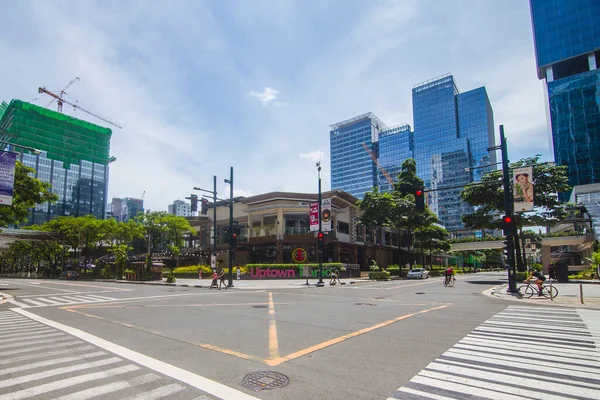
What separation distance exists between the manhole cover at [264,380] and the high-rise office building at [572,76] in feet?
419

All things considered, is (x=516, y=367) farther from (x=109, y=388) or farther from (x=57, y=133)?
(x=57, y=133)

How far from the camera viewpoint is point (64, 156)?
131500mm

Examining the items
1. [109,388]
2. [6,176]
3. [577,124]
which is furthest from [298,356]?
[577,124]

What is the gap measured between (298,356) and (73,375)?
373cm

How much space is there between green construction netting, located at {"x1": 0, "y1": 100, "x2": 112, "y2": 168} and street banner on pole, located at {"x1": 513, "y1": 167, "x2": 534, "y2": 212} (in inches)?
5243

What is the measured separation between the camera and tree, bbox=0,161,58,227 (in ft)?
88.3

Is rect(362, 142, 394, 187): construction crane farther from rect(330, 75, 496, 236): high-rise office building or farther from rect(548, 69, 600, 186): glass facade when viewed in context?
rect(548, 69, 600, 186): glass facade

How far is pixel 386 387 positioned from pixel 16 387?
535 cm

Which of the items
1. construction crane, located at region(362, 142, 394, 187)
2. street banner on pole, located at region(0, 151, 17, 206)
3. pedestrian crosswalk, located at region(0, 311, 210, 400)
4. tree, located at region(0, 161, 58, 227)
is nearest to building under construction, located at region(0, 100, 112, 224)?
tree, located at region(0, 161, 58, 227)

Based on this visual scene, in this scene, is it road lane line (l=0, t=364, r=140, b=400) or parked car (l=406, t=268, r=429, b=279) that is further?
parked car (l=406, t=268, r=429, b=279)

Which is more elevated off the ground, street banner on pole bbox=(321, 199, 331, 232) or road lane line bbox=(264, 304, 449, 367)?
street banner on pole bbox=(321, 199, 331, 232)

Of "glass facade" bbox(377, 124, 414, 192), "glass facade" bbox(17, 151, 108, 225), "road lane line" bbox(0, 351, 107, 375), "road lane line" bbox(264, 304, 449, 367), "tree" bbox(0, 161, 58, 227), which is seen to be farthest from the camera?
"glass facade" bbox(377, 124, 414, 192)

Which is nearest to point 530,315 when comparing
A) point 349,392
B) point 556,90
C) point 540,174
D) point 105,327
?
point 349,392

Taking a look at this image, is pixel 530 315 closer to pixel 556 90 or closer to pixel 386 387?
pixel 386 387
